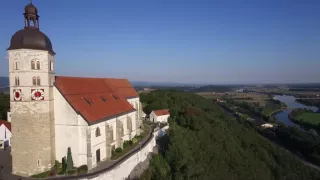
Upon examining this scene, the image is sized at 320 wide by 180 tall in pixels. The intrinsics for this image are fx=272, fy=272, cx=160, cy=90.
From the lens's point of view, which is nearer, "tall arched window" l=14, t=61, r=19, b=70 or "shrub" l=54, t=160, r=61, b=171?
"tall arched window" l=14, t=61, r=19, b=70

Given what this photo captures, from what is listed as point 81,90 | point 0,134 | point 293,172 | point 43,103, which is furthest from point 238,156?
point 0,134

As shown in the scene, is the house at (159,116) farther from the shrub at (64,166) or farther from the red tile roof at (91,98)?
the shrub at (64,166)

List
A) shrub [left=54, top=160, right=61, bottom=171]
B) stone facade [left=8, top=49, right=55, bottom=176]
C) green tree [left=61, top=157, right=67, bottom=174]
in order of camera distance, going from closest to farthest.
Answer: stone facade [left=8, top=49, right=55, bottom=176]
green tree [left=61, top=157, right=67, bottom=174]
shrub [left=54, top=160, right=61, bottom=171]

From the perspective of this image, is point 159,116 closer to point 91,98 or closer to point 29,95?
point 91,98

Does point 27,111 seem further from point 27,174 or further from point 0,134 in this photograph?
point 0,134

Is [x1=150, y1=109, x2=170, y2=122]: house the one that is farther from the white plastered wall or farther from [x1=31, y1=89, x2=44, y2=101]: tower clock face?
[x1=31, y1=89, x2=44, y2=101]: tower clock face

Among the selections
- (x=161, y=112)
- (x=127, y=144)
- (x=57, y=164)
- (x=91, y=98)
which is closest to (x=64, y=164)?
(x=57, y=164)

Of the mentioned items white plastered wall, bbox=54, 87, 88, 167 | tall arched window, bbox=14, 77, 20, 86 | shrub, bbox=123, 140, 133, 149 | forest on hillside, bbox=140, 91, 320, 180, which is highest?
tall arched window, bbox=14, 77, 20, 86

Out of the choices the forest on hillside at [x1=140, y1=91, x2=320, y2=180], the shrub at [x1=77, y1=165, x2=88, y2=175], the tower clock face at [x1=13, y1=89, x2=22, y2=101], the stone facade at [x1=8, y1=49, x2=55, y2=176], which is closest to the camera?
the shrub at [x1=77, y1=165, x2=88, y2=175]

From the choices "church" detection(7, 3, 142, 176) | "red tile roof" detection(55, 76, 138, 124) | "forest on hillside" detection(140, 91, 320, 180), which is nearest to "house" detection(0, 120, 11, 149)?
"church" detection(7, 3, 142, 176)
